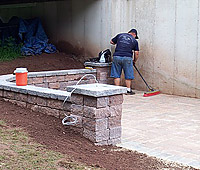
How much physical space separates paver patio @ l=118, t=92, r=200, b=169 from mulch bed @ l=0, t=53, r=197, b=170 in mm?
292

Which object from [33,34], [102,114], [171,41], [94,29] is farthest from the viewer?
[33,34]

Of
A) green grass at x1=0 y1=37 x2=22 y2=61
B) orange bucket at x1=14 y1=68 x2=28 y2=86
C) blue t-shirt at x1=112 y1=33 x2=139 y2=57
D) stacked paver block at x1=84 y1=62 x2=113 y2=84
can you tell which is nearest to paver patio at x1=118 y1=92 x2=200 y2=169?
blue t-shirt at x1=112 y1=33 x2=139 y2=57

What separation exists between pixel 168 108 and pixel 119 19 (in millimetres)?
3621

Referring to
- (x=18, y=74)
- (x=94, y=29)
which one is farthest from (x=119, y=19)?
(x=18, y=74)

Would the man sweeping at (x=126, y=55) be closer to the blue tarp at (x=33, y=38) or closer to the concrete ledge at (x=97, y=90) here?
the blue tarp at (x=33, y=38)

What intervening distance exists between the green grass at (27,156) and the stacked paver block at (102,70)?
17.8 ft

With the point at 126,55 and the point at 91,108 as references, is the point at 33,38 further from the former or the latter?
the point at 91,108

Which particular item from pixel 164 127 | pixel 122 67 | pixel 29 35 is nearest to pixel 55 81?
pixel 122 67

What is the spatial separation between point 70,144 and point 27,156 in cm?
77

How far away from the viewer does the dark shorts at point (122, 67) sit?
9392 mm

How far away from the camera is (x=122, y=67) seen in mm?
9594

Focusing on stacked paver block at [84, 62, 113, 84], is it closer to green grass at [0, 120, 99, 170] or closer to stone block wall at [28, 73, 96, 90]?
stone block wall at [28, 73, 96, 90]

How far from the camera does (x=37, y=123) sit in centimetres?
534

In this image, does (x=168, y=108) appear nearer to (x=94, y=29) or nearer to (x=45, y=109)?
(x=45, y=109)
